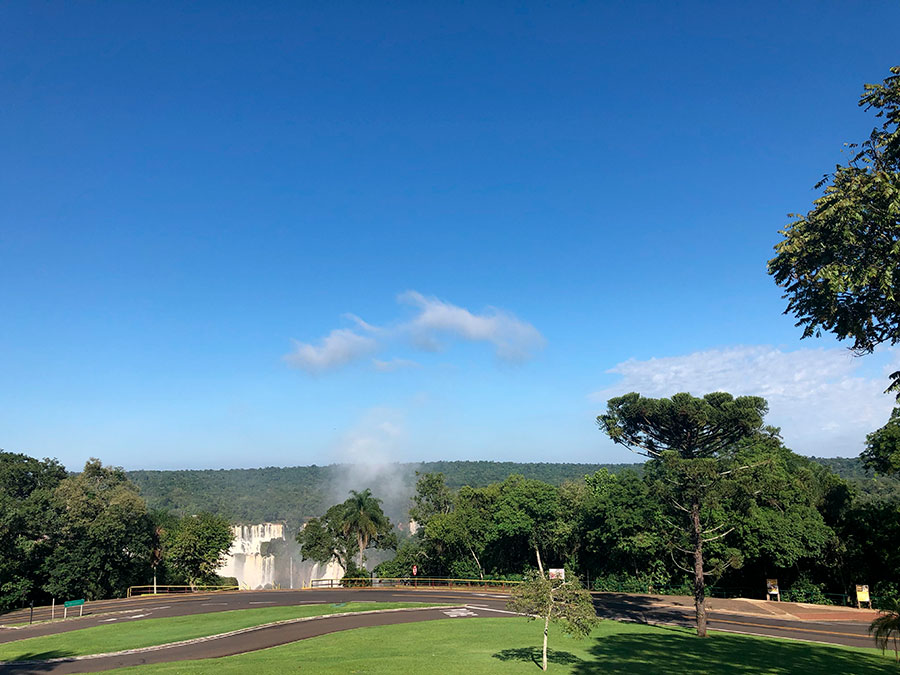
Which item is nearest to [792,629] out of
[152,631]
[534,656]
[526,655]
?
[534,656]

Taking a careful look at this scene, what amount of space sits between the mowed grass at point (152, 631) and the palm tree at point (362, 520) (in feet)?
101

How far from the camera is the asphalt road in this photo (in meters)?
28.5

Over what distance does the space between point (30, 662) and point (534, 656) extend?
84.7 ft

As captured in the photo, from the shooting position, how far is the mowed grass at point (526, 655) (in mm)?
22453

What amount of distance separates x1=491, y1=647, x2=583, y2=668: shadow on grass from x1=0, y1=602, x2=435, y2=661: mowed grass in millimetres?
19840

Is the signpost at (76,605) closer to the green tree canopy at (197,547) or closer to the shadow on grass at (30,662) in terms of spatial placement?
the shadow on grass at (30,662)

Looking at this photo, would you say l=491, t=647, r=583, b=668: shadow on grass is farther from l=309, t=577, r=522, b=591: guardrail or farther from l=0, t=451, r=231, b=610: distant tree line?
l=0, t=451, r=231, b=610: distant tree line

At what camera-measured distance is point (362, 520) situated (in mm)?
77312

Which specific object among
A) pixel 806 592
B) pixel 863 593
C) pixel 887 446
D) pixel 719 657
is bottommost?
pixel 806 592

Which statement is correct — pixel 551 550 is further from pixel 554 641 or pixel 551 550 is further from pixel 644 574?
pixel 554 641

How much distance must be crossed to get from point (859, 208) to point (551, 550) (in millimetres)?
58133

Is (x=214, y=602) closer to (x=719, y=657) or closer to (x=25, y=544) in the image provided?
(x=25, y=544)

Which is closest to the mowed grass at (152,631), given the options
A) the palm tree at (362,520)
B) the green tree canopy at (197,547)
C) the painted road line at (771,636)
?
the painted road line at (771,636)

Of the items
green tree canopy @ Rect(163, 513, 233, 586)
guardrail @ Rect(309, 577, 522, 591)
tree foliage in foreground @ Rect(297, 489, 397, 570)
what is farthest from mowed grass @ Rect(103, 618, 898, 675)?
tree foliage in foreground @ Rect(297, 489, 397, 570)
